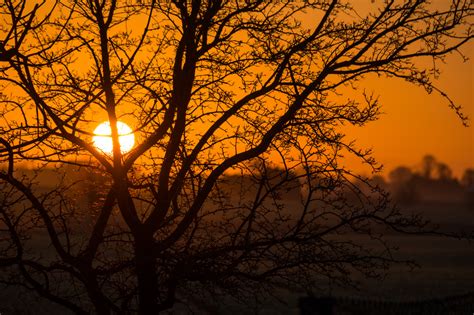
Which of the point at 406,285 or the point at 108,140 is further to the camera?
the point at 406,285

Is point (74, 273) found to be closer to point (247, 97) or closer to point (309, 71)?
point (247, 97)

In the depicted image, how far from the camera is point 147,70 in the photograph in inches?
377

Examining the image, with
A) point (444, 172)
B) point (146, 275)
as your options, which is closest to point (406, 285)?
point (146, 275)

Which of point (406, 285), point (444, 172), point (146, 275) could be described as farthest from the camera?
point (444, 172)

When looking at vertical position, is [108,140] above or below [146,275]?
above

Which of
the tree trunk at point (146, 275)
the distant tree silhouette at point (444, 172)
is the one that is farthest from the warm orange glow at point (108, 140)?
the distant tree silhouette at point (444, 172)

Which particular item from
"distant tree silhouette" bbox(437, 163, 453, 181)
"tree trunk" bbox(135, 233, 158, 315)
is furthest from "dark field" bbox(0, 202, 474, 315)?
"distant tree silhouette" bbox(437, 163, 453, 181)

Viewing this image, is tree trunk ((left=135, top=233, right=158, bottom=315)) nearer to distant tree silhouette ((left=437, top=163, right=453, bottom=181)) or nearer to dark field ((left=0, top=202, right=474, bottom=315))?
dark field ((left=0, top=202, right=474, bottom=315))

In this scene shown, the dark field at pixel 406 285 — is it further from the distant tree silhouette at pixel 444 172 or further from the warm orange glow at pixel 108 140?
the distant tree silhouette at pixel 444 172

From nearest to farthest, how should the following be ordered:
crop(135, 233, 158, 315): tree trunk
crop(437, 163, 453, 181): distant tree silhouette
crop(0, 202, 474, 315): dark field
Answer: crop(135, 233, 158, 315): tree trunk → crop(0, 202, 474, 315): dark field → crop(437, 163, 453, 181): distant tree silhouette

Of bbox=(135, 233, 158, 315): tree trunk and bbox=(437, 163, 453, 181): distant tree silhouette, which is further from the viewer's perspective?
bbox=(437, 163, 453, 181): distant tree silhouette

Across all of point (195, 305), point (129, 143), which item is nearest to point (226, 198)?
point (129, 143)

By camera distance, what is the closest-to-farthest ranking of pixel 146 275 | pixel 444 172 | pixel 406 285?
pixel 146 275 → pixel 406 285 → pixel 444 172

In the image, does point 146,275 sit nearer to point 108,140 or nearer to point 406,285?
point 108,140
